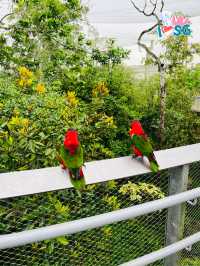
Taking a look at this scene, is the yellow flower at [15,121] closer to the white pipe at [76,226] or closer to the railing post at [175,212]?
the railing post at [175,212]

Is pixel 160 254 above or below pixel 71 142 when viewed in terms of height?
A: below

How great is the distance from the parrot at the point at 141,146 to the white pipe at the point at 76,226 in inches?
8.9

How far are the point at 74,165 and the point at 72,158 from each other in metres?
0.08

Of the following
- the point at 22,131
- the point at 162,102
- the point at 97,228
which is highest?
the point at 22,131

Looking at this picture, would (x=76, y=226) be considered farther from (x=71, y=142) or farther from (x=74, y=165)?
(x=71, y=142)

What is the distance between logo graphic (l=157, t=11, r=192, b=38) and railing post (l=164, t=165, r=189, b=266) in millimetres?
5520

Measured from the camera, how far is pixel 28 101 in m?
3.19

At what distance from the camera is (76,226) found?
138 centimetres

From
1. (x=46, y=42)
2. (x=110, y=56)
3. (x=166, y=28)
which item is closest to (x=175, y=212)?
(x=46, y=42)

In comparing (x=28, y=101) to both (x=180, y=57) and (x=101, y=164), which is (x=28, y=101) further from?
(x=180, y=57)

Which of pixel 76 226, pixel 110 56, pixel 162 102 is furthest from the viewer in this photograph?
pixel 110 56

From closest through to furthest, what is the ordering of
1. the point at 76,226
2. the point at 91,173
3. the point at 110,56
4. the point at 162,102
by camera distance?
the point at 76,226, the point at 91,173, the point at 162,102, the point at 110,56

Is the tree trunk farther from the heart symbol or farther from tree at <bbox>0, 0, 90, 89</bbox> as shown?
tree at <bbox>0, 0, 90, 89</bbox>

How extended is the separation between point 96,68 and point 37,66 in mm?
945
